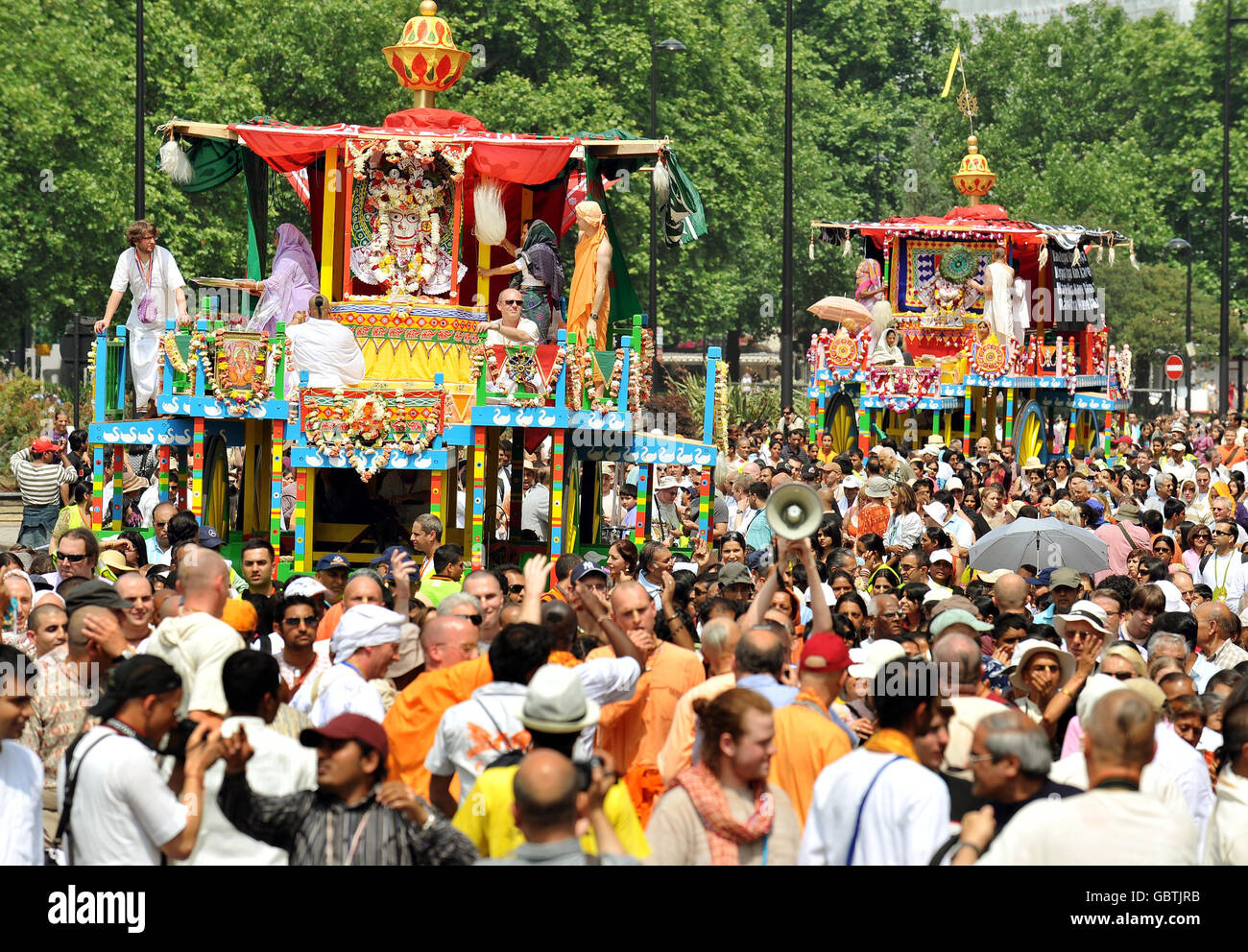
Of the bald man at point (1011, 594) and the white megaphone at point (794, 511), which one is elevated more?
the white megaphone at point (794, 511)

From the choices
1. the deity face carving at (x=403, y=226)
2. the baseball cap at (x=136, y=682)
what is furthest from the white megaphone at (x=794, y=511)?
the deity face carving at (x=403, y=226)

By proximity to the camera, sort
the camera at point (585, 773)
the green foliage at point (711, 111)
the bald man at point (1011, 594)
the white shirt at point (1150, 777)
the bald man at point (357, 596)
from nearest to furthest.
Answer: the camera at point (585, 773)
the white shirt at point (1150, 777)
the bald man at point (357, 596)
the bald man at point (1011, 594)
the green foliage at point (711, 111)

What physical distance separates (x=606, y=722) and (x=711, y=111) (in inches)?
1658

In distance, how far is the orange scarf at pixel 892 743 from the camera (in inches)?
246

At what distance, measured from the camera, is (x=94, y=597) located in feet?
28.9

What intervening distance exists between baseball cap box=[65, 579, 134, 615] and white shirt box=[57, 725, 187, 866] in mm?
2757

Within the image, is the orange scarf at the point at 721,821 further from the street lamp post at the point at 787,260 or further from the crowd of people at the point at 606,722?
the street lamp post at the point at 787,260

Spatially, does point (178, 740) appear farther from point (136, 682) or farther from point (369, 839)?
point (369, 839)

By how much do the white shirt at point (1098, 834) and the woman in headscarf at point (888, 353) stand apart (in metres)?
24.8

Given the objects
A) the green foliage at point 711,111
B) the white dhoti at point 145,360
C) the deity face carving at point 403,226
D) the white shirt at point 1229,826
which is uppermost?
the green foliage at point 711,111

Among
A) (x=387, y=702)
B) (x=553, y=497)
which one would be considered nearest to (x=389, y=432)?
(x=553, y=497)

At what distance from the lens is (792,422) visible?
1215 inches

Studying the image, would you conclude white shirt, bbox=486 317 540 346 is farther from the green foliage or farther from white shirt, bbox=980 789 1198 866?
the green foliage

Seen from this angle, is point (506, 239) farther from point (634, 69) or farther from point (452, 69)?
point (634, 69)
